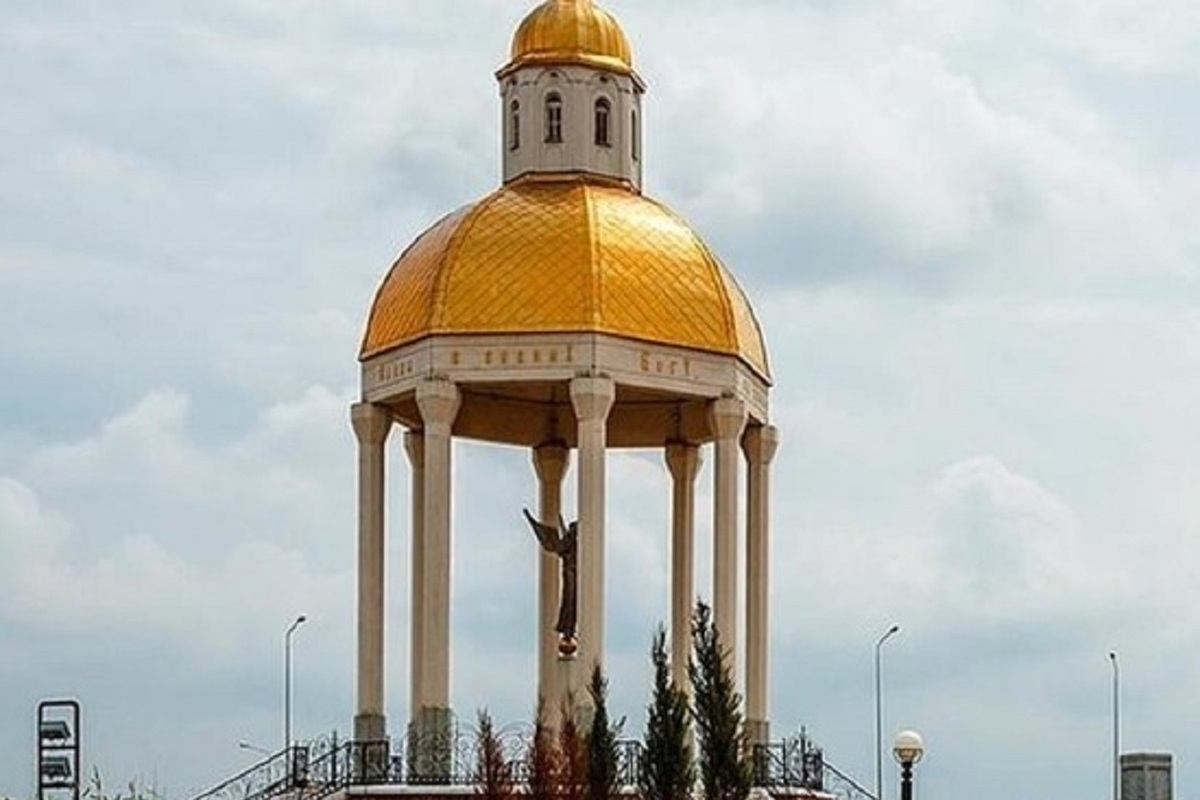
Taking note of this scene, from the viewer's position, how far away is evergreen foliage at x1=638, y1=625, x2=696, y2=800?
50.6m

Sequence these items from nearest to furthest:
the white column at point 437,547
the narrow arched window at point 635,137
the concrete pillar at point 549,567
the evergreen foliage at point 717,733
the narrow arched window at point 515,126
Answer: the evergreen foliage at point 717,733 → the white column at point 437,547 → the narrow arched window at point 515,126 → the narrow arched window at point 635,137 → the concrete pillar at point 549,567

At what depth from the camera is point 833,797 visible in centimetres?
6725

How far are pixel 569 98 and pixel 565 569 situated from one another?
9110mm

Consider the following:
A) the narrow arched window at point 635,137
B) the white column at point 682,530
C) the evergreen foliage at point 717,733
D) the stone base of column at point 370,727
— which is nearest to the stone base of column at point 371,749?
the stone base of column at point 370,727

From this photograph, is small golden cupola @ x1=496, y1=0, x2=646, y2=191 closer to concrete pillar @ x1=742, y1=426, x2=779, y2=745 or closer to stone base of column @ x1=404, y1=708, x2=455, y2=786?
concrete pillar @ x1=742, y1=426, x2=779, y2=745

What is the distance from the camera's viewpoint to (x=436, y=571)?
65.2 metres

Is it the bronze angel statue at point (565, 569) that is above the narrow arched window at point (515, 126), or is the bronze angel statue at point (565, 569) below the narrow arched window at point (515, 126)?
below

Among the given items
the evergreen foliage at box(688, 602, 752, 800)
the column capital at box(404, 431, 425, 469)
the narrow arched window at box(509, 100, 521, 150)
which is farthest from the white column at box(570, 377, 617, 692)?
the evergreen foliage at box(688, 602, 752, 800)

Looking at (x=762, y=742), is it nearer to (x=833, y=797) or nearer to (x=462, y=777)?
(x=833, y=797)

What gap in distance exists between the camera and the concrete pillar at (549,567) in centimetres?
7019

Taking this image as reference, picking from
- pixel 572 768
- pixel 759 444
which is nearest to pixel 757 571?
pixel 759 444

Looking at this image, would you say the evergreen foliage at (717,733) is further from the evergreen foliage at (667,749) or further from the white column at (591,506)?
the white column at (591,506)

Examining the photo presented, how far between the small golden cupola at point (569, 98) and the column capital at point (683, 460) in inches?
220

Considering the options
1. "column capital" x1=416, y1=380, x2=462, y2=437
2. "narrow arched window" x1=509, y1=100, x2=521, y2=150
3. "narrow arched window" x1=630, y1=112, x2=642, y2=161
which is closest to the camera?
"column capital" x1=416, y1=380, x2=462, y2=437
